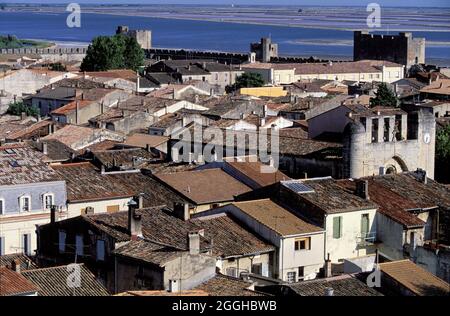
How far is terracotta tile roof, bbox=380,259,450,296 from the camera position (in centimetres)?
1795

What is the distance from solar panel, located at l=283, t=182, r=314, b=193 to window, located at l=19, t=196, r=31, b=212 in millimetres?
5712

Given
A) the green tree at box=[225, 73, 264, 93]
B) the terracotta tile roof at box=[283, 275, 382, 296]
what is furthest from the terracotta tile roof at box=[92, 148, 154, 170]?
the green tree at box=[225, 73, 264, 93]

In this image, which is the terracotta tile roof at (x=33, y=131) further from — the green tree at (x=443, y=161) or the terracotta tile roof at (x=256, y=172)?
the green tree at (x=443, y=161)

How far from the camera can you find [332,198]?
2373 cm

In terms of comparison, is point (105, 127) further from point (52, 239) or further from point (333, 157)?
point (52, 239)

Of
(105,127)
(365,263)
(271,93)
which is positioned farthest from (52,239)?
(271,93)

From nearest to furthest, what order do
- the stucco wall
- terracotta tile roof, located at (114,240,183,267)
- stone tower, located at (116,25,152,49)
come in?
terracotta tile roof, located at (114,240,183,267) < the stucco wall < stone tower, located at (116,25,152,49)

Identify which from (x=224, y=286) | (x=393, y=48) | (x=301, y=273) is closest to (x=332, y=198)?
(x=301, y=273)

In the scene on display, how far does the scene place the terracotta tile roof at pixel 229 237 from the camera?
2111cm

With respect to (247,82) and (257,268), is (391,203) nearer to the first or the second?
Result: (257,268)

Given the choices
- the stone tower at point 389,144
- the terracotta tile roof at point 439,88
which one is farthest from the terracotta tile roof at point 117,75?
the stone tower at point 389,144

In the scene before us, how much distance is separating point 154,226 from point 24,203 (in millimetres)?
5489

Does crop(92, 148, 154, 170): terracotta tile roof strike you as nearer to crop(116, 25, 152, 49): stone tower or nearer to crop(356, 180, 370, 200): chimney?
crop(356, 180, 370, 200): chimney
